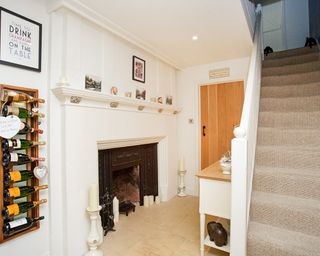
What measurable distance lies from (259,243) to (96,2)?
2.32 meters

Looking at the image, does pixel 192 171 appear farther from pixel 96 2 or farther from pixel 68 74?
pixel 96 2

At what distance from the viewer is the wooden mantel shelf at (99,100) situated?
1759 mm

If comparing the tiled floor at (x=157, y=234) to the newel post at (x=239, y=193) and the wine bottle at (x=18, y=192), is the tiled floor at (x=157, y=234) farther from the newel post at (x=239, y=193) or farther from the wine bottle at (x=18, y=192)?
the wine bottle at (x=18, y=192)

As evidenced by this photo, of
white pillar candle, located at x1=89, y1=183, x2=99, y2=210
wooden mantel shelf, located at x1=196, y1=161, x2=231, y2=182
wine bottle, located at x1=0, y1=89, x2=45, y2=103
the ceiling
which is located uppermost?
the ceiling

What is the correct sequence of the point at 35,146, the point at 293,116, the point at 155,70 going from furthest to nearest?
1. the point at 155,70
2. the point at 293,116
3. the point at 35,146

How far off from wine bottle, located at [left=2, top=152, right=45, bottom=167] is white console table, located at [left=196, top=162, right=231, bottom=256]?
144 cm

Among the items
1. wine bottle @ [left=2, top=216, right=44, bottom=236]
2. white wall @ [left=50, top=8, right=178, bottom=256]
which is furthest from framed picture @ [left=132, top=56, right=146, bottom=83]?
wine bottle @ [left=2, top=216, right=44, bottom=236]

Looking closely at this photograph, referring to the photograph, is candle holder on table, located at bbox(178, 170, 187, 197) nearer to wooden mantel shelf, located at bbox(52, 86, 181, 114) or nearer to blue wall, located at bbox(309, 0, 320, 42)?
wooden mantel shelf, located at bbox(52, 86, 181, 114)

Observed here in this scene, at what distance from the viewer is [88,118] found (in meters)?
2.01

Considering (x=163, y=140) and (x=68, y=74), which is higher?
(x=68, y=74)

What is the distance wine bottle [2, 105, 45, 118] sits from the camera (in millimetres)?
1469

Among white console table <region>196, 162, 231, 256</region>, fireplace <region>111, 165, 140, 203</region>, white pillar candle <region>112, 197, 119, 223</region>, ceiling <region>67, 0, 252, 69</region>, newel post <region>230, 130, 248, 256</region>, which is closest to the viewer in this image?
newel post <region>230, 130, 248, 256</region>

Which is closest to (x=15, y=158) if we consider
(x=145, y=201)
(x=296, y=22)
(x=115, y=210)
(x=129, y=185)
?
(x=115, y=210)

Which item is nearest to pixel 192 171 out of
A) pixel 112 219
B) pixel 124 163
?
pixel 124 163
